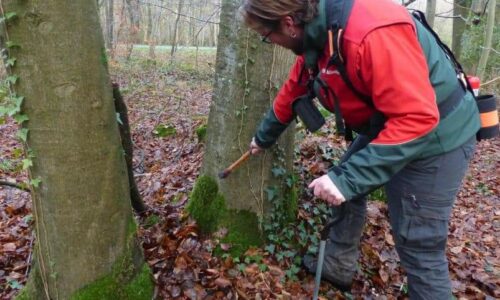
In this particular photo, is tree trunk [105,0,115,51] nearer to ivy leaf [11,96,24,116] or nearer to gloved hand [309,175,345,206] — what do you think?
ivy leaf [11,96,24,116]

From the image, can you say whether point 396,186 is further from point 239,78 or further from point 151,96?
point 151,96

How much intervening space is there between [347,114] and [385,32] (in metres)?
0.62

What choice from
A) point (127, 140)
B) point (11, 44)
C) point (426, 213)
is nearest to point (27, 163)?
point (11, 44)

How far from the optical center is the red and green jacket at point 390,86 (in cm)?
198

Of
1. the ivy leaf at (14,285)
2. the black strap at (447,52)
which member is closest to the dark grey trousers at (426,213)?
the black strap at (447,52)

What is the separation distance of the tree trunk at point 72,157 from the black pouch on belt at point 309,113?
1.20m

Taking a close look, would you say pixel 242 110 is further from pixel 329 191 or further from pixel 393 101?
pixel 393 101

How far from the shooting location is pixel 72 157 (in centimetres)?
231

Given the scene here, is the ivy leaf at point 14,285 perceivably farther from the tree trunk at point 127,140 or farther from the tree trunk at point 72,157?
the tree trunk at point 127,140

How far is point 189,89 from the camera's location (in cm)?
1363

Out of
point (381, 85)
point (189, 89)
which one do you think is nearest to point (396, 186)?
point (381, 85)

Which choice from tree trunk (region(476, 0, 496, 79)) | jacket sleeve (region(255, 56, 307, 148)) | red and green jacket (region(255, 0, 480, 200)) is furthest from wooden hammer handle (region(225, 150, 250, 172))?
tree trunk (region(476, 0, 496, 79))

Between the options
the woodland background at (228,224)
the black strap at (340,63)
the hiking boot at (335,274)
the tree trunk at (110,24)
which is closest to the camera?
the black strap at (340,63)

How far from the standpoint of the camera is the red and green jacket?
77.8 inches
